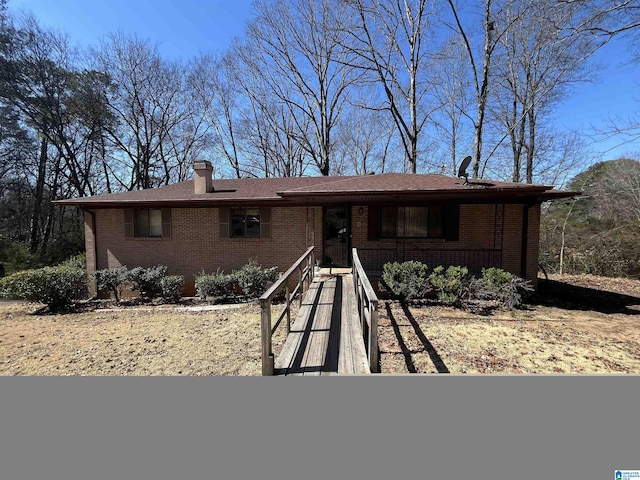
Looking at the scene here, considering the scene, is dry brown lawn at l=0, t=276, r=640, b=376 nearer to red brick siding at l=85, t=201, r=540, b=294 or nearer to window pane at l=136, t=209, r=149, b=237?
red brick siding at l=85, t=201, r=540, b=294

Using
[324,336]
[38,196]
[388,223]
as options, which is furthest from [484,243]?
[38,196]

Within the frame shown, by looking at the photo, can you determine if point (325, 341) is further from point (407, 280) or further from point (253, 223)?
point (253, 223)

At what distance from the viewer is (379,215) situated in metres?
9.21

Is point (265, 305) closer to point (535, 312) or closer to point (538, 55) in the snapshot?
point (535, 312)

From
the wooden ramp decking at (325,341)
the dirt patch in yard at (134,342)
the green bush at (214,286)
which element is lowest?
the dirt patch in yard at (134,342)

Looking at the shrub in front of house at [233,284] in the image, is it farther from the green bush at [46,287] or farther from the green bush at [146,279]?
the green bush at [46,287]

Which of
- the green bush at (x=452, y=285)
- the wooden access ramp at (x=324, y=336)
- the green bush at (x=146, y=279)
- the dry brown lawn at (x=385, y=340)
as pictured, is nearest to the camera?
the wooden access ramp at (x=324, y=336)

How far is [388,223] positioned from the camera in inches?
365

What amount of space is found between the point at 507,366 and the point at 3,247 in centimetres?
2376

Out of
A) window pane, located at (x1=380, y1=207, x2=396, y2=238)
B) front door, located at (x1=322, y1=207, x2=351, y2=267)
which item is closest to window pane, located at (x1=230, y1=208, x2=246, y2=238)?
front door, located at (x1=322, y1=207, x2=351, y2=267)

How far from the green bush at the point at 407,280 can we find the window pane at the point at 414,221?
177cm

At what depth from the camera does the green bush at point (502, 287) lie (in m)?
7.14

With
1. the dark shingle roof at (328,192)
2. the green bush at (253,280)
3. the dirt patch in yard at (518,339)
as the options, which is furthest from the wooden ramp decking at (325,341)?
the dark shingle roof at (328,192)

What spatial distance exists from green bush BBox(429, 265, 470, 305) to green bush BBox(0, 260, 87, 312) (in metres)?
10.5
